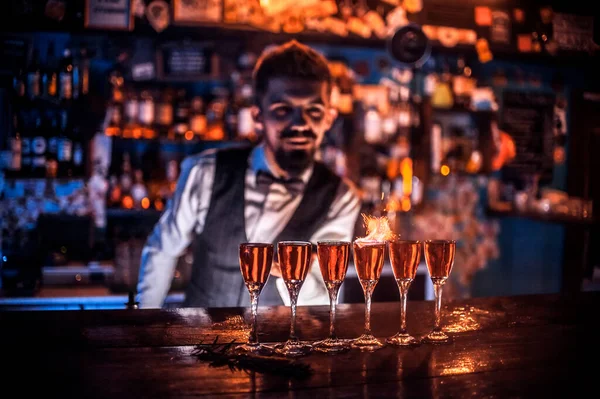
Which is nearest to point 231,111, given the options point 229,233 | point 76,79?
point 76,79

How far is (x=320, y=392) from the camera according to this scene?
1.05 meters

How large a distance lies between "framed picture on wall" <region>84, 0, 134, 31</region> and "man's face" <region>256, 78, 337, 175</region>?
181 centimetres

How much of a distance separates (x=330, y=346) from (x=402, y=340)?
173 mm

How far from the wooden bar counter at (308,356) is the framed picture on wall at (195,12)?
2.89m

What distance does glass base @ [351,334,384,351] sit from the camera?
4.48 feet

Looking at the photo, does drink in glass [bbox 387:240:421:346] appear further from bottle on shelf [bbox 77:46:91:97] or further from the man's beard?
bottle on shelf [bbox 77:46:91:97]

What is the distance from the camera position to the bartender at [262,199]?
280 centimetres

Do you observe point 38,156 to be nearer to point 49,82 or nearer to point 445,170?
point 49,82

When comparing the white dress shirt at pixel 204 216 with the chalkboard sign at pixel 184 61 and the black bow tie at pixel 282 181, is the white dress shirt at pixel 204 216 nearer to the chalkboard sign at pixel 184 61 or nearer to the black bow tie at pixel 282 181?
the black bow tie at pixel 282 181

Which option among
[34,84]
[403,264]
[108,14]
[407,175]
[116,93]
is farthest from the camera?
[407,175]

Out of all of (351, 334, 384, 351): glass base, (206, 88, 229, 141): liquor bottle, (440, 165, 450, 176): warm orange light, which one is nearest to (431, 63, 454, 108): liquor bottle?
(440, 165, 450, 176): warm orange light

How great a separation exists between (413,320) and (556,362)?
0.45m

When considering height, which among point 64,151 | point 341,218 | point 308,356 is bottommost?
Result: point 308,356

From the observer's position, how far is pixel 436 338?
144 centimetres
